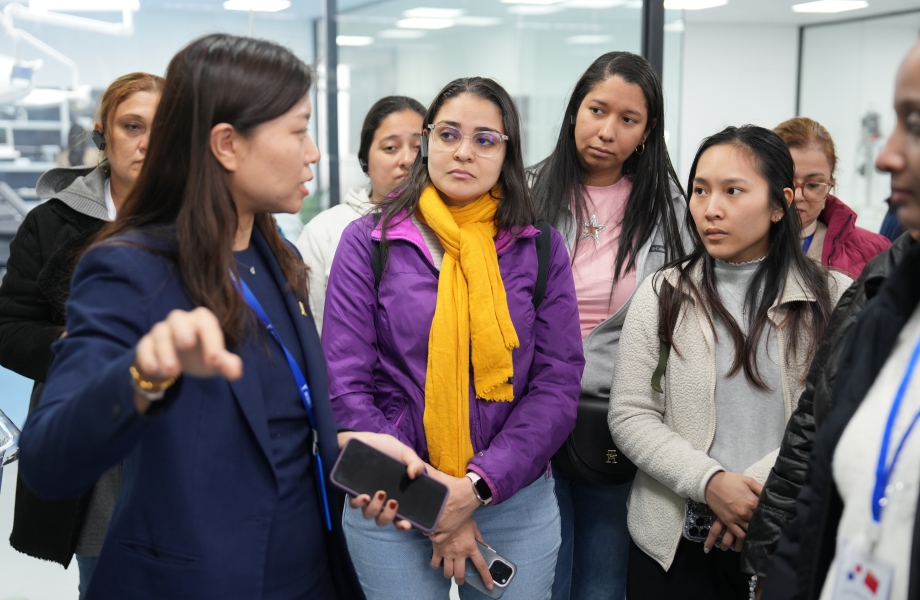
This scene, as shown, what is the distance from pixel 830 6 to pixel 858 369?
9.06 meters

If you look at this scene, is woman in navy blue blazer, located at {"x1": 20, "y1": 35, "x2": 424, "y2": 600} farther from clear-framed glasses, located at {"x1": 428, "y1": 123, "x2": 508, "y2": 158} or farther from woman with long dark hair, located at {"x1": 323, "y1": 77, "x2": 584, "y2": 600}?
clear-framed glasses, located at {"x1": 428, "y1": 123, "x2": 508, "y2": 158}

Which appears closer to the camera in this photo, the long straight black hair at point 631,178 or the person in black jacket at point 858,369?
the person in black jacket at point 858,369

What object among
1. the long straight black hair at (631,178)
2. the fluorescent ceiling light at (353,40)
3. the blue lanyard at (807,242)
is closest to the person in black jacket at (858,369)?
the long straight black hair at (631,178)

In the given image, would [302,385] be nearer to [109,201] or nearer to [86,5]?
[109,201]

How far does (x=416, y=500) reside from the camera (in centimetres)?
157

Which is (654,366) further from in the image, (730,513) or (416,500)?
(416,500)

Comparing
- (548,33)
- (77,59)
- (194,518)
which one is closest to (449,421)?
(194,518)

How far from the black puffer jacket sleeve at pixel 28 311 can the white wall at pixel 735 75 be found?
9210mm

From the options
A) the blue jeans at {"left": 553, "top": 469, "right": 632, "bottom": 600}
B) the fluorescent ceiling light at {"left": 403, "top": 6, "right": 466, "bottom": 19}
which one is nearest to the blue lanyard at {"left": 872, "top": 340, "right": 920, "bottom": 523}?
the blue jeans at {"left": 553, "top": 469, "right": 632, "bottom": 600}

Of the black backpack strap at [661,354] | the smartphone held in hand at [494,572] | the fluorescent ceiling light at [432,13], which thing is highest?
the fluorescent ceiling light at [432,13]

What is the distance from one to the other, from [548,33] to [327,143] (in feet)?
4.95

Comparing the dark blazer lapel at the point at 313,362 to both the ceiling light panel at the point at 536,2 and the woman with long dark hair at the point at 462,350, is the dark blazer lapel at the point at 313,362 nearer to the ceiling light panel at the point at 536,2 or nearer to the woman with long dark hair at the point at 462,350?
the woman with long dark hair at the point at 462,350

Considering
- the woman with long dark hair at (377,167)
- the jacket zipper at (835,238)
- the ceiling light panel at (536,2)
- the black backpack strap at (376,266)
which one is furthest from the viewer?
the ceiling light panel at (536,2)

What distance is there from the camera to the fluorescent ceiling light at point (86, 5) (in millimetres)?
3859
